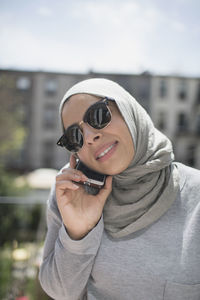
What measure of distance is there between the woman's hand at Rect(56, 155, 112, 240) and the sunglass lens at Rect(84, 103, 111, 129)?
228 millimetres

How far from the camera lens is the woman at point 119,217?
116 centimetres

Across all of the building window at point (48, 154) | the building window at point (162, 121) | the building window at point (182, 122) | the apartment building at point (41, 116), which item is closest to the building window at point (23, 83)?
the apartment building at point (41, 116)

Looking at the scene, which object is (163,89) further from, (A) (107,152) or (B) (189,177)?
(A) (107,152)

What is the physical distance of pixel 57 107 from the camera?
2241 centimetres

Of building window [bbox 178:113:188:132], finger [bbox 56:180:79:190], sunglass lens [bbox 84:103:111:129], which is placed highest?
sunglass lens [bbox 84:103:111:129]

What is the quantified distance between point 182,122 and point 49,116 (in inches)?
423

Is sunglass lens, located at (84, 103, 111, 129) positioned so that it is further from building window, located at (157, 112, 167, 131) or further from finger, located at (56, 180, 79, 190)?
building window, located at (157, 112, 167, 131)

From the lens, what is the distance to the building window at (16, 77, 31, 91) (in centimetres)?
2142

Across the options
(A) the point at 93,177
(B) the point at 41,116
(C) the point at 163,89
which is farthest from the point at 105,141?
(B) the point at 41,116

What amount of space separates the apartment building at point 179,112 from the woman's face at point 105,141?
2050 centimetres

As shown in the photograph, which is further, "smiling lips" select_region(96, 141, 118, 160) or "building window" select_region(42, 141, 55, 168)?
"building window" select_region(42, 141, 55, 168)

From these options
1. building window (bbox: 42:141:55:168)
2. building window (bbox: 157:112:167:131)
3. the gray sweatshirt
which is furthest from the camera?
building window (bbox: 42:141:55:168)

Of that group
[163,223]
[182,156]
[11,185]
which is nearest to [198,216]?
[163,223]

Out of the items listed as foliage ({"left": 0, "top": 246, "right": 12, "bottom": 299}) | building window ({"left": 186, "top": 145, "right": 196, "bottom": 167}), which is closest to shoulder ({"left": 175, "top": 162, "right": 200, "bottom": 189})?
foliage ({"left": 0, "top": 246, "right": 12, "bottom": 299})
